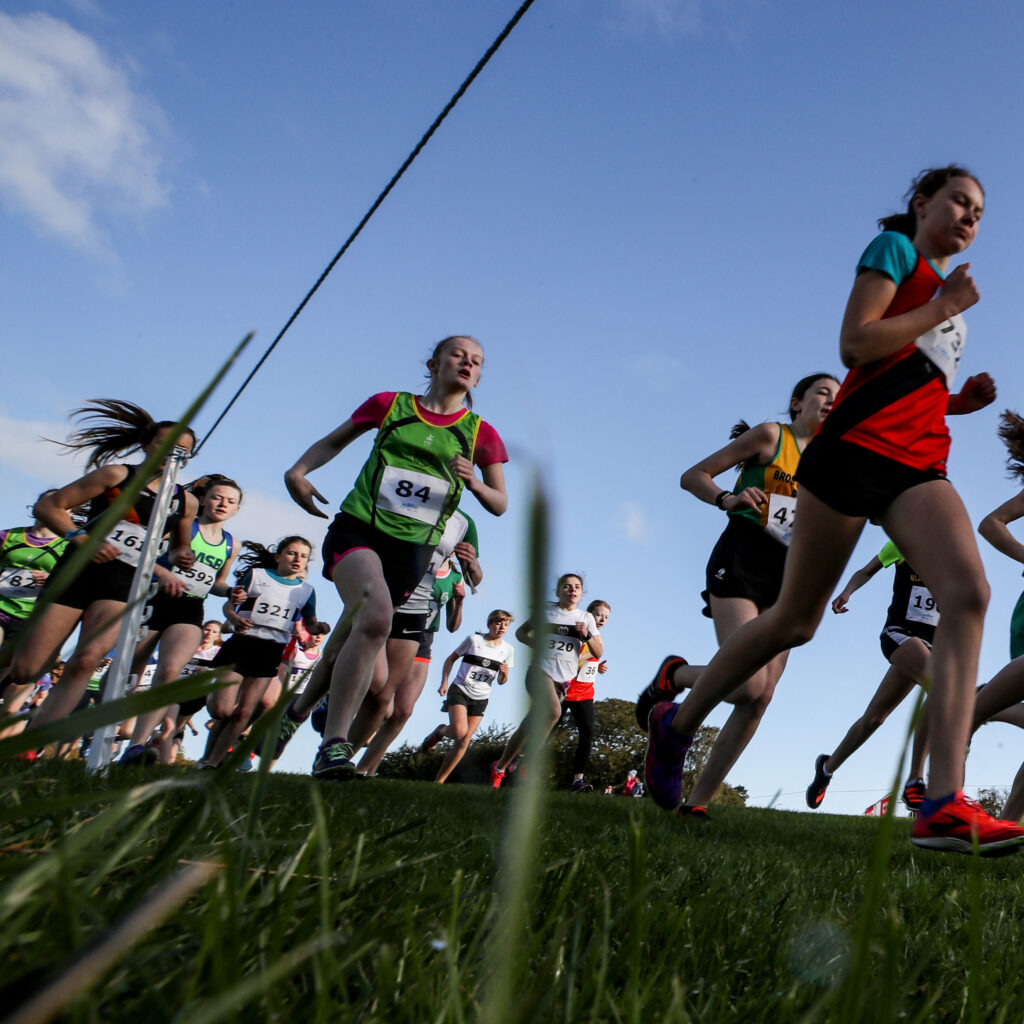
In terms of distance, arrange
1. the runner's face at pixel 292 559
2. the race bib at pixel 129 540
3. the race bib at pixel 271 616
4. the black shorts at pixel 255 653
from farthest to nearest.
A: the runner's face at pixel 292 559 → the race bib at pixel 271 616 → the black shorts at pixel 255 653 → the race bib at pixel 129 540

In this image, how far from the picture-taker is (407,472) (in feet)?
17.8

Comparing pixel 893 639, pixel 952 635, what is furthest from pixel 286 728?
pixel 952 635

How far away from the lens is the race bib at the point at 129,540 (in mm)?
6395

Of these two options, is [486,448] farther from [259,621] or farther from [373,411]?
[259,621]

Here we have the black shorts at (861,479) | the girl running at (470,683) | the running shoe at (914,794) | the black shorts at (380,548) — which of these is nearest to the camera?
the black shorts at (861,479)

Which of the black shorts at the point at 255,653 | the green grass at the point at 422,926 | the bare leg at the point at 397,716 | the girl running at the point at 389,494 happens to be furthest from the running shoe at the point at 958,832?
the black shorts at the point at 255,653

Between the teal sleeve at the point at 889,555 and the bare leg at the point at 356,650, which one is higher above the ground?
the teal sleeve at the point at 889,555

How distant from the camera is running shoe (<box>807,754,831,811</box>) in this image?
9.26 metres

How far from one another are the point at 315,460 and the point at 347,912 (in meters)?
4.65

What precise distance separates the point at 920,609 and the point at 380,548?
3985mm

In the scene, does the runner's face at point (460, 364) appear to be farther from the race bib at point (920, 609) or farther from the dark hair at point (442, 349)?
the race bib at point (920, 609)

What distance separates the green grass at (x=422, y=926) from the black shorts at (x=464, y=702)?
31.6 feet

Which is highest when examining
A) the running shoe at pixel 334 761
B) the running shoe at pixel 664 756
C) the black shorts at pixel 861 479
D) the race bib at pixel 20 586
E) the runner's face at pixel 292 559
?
the runner's face at pixel 292 559

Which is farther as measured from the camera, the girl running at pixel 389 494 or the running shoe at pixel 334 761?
the girl running at pixel 389 494
